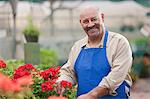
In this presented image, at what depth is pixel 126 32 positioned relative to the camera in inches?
699

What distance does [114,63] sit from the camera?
331 cm

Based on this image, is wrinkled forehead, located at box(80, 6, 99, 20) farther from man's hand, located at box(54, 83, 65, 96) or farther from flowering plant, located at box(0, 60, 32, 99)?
flowering plant, located at box(0, 60, 32, 99)

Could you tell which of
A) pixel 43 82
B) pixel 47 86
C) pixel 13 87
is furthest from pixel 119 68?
pixel 13 87

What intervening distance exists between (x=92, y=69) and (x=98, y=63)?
0.06m

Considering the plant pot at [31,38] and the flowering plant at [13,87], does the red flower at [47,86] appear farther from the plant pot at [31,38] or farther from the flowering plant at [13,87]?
the plant pot at [31,38]

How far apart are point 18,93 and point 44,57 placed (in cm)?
856

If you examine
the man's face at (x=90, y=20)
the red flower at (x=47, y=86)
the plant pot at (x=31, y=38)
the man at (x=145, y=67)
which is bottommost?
the man at (x=145, y=67)

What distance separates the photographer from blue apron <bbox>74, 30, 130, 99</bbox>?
337cm

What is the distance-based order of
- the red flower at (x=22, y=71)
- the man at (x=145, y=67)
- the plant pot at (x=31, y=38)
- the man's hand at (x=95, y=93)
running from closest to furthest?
the man's hand at (x=95, y=93) < the red flower at (x=22, y=71) < the plant pot at (x=31, y=38) < the man at (x=145, y=67)

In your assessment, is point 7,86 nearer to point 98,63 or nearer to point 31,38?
point 98,63

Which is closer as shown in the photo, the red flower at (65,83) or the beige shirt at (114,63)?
the beige shirt at (114,63)

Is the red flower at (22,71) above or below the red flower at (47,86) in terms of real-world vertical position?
above

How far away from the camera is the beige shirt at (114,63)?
3225 millimetres

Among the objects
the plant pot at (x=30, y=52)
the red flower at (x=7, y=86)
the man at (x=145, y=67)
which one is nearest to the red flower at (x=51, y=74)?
the red flower at (x=7, y=86)
